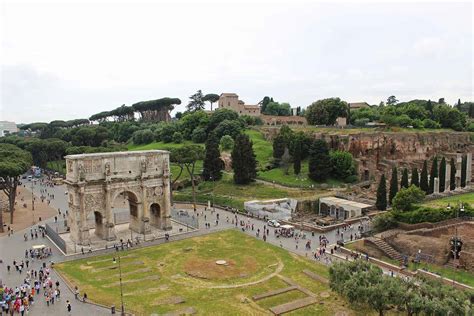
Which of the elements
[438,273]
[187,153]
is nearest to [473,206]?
[438,273]

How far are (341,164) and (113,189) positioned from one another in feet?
121

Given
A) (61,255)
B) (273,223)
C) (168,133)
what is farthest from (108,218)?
(168,133)

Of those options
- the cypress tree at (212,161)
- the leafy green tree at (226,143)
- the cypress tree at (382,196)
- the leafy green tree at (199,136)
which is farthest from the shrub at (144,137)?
the cypress tree at (382,196)

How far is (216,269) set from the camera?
124 feet

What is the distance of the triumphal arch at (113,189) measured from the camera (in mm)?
45250

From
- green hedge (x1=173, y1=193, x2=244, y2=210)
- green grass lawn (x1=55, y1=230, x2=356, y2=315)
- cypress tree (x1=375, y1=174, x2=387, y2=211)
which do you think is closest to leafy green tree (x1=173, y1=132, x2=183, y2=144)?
→ green hedge (x1=173, y1=193, x2=244, y2=210)

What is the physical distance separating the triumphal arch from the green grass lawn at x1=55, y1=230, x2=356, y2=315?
214 inches

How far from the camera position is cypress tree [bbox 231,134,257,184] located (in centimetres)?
6762

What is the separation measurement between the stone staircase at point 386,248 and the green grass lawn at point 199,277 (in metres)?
6.56

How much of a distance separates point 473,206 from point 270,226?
22580mm

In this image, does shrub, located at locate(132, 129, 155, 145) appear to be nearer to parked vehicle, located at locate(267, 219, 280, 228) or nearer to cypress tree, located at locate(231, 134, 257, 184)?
cypress tree, located at locate(231, 134, 257, 184)

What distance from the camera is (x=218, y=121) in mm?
96500

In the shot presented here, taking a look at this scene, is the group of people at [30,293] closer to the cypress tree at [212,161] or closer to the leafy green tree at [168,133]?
the cypress tree at [212,161]

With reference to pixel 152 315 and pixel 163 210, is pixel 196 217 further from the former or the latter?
pixel 152 315
